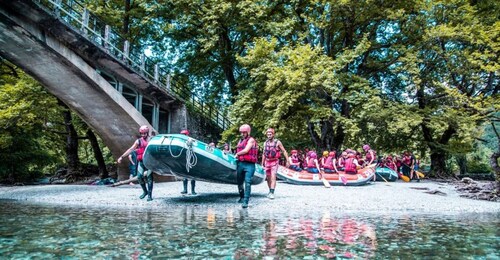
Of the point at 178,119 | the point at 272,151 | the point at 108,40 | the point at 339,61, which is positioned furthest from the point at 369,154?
the point at 108,40

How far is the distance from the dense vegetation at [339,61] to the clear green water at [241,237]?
971cm

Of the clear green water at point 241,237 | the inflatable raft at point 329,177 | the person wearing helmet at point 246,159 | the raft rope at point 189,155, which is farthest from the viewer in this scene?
the inflatable raft at point 329,177

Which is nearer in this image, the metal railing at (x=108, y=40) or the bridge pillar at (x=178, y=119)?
the metal railing at (x=108, y=40)

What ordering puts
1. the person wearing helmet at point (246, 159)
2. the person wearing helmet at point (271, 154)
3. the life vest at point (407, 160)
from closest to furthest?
the person wearing helmet at point (246, 159)
the person wearing helmet at point (271, 154)
the life vest at point (407, 160)

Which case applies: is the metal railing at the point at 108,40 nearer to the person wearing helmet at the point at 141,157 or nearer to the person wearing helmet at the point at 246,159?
the person wearing helmet at the point at 141,157

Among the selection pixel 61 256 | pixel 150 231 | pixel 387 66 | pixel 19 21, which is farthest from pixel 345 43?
pixel 61 256

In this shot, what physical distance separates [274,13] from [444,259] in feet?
59.9

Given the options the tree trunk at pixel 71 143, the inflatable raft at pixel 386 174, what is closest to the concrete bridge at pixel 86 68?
the tree trunk at pixel 71 143

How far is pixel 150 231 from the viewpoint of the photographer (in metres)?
4.71

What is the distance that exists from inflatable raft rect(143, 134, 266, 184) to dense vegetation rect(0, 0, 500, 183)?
21.5 ft

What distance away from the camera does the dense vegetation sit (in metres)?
16.0

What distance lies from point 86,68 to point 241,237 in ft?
32.8

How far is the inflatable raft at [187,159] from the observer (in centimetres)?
867

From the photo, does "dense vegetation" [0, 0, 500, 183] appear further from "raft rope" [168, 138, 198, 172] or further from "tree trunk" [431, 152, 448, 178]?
"raft rope" [168, 138, 198, 172]
